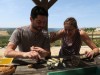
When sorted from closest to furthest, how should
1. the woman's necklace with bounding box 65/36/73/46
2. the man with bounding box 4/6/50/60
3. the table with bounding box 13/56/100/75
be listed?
the table with bounding box 13/56/100/75, the man with bounding box 4/6/50/60, the woman's necklace with bounding box 65/36/73/46

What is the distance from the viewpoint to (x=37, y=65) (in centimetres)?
287

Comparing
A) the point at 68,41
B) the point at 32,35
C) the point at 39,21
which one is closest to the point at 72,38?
the point at 68,41

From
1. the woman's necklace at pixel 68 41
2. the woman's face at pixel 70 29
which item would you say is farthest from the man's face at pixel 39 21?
the woman's necklace at pixel 68 41

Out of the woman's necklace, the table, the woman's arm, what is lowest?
the table

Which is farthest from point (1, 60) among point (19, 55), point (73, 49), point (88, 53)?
point (73, 49)

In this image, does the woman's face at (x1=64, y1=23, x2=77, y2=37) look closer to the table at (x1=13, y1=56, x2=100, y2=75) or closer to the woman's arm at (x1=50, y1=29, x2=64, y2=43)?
the woman's arm at (x1=50, y1=29, x2=64, y2=43)

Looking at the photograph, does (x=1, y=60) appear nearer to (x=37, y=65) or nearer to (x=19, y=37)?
(x=37, y=65)

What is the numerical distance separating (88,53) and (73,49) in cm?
96

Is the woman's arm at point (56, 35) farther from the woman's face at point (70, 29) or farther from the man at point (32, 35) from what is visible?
the man at point (32, 35)

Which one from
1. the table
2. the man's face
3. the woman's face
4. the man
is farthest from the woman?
the table

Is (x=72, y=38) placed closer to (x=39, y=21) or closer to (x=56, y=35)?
(x=56, y=35)

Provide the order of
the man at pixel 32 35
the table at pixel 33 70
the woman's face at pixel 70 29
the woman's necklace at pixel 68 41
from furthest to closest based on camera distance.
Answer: the woman's necklace at pixel 68 41 → the woman's face at pixel 70 29 → the man at pixel 32 35 → the table at pixel 33 70

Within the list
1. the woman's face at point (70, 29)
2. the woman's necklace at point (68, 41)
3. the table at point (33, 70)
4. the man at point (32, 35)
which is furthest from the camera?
the woman's necklace at point (68, 41)

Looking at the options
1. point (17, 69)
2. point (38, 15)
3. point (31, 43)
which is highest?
point (38, 15)
